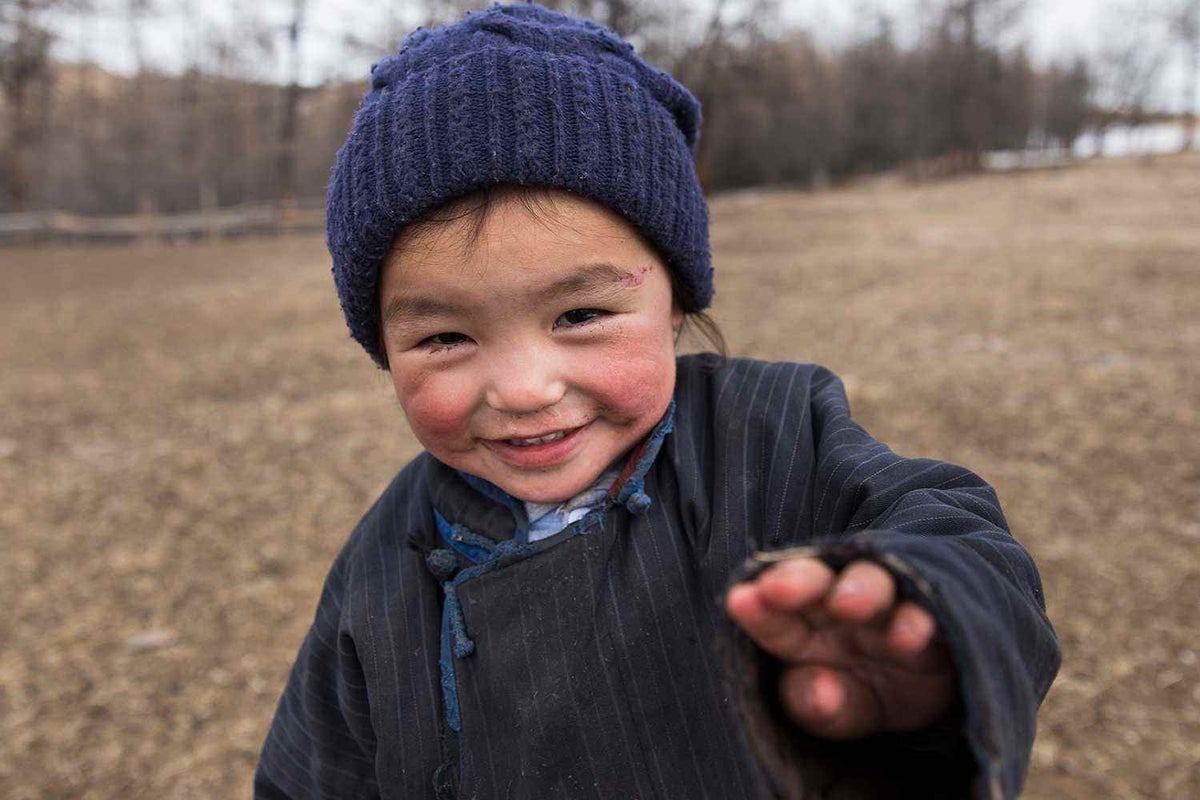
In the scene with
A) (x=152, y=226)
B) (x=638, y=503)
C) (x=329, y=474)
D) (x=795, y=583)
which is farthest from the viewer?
(x=152, y=226)

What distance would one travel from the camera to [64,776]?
3.03 meters

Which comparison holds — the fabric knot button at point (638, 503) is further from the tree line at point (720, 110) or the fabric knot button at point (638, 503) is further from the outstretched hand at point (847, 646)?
the tree line at point (720, 110)

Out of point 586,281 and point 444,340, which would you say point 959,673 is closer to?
point 586,281

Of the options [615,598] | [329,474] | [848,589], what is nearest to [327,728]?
[615,598]

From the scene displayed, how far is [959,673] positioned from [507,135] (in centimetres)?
93

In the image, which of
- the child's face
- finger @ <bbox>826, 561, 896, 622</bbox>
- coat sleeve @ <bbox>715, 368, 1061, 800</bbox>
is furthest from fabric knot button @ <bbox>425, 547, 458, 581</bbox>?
finger @ <bbox>826, 561, 896, 622</bbox>

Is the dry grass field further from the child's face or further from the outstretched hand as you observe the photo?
the outstretched hand

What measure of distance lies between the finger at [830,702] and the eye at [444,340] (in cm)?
71

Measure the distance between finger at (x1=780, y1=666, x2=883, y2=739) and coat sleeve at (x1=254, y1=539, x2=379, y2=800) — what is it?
0.96 meters

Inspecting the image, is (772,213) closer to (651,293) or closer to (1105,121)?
(651,293)

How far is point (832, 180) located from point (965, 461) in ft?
112

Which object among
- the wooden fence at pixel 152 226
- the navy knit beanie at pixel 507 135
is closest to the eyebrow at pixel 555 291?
the navy knit beanie at pixel 507 135

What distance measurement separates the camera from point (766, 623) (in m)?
0.71

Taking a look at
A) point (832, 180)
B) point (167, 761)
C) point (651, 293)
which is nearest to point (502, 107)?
point (651, 293)
